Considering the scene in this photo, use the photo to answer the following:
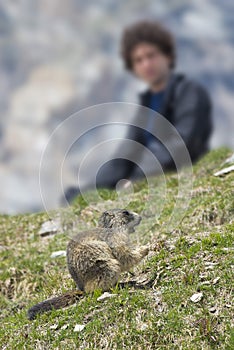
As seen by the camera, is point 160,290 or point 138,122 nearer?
point 160,290

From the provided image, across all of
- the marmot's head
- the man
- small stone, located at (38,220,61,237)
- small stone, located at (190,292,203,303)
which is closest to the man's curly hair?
the man

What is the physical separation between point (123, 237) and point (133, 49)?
265 inches

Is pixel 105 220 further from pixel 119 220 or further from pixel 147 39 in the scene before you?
pixel 147 39

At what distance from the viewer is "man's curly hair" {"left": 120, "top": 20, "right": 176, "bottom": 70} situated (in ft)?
45.8

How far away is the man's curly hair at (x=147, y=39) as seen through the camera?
13945mm

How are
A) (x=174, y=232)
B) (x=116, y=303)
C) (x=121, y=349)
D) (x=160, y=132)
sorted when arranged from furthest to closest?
(x=160, y=132)
(x=174, y=232)
(x=116, y=303)
(x=121, y=349)

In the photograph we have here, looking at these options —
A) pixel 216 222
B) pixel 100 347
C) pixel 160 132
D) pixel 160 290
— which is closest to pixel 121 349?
pixel 100 347

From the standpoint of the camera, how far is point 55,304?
8.03 metres

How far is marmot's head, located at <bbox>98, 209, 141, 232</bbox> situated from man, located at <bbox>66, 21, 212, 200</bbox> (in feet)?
14.2

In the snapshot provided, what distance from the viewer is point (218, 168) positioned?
1407cm

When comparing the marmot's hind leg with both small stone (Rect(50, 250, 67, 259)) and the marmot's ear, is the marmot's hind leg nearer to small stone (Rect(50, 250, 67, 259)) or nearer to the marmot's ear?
the marmot's ear

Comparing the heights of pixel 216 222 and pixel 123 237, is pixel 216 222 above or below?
below

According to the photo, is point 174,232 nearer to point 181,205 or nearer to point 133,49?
point 181,205

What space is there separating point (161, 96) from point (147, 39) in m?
1.33
